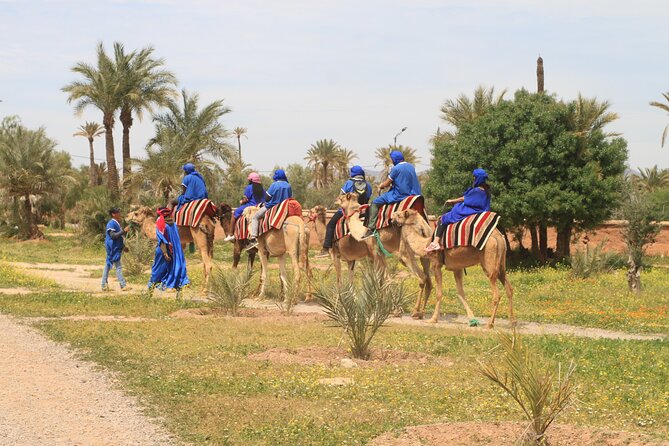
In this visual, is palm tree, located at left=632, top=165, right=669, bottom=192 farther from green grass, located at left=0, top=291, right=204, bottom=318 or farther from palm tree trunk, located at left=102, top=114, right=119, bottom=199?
green grass, located at left=0, top=291, right=204, bottom=318

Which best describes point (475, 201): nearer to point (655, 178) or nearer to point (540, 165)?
point (540, 165)

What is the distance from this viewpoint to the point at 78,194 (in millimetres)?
66625

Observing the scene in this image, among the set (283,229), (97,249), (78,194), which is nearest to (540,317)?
(283,229)

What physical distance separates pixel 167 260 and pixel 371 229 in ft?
15.0

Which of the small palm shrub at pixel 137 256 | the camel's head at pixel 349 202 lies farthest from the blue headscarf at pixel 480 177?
the small palm shrub at pixel 137 256

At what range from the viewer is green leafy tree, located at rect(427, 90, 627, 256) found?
103 feet

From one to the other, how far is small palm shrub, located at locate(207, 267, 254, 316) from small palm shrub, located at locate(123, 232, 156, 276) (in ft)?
34.4

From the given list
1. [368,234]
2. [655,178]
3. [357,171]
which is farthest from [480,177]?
[655,178]

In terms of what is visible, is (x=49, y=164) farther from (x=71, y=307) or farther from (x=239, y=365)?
(x=239, y=365)

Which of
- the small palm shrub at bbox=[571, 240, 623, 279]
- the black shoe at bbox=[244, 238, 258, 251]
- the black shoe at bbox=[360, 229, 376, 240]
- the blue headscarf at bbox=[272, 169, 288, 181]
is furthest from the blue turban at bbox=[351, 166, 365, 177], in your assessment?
the small palm shrub at bbox=[571, 240, 623, 279]

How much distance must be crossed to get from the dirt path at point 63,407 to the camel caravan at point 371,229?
16.7 feet

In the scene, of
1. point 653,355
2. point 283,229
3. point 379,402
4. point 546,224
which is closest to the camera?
point 379,402

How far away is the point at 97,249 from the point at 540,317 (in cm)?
2878

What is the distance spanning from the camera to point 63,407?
372 inches
